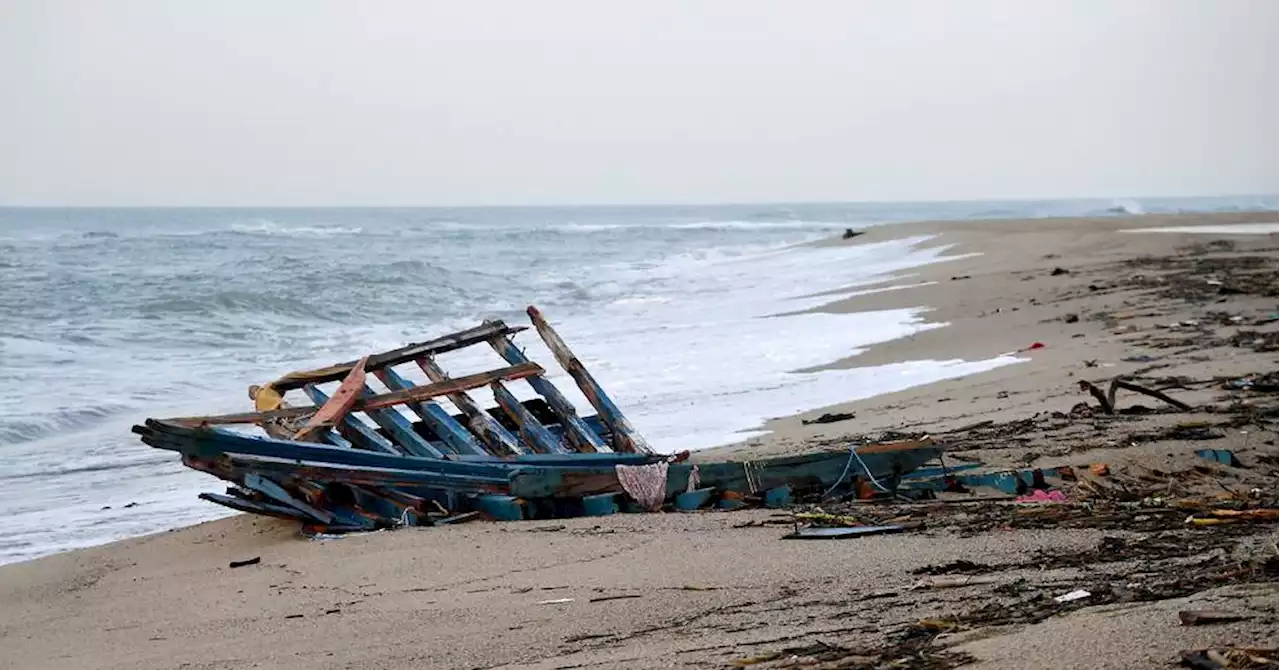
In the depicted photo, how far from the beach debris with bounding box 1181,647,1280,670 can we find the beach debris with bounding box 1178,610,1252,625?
243 millimetres

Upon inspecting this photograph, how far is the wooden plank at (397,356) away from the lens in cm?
723

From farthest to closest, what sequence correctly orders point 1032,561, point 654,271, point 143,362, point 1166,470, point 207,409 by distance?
point 654,271 < point 143,362 < point 207,409 < point 1166,470 < point 1032,561

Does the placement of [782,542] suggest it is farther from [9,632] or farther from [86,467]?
[86,467]

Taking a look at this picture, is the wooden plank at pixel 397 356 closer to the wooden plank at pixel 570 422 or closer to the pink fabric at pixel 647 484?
the wooden plank at pixel 570 422

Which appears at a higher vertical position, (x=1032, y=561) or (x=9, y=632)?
(x=1032, y=561)

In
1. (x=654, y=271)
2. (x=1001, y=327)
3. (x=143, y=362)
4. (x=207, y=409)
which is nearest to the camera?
(x=207, y=409)

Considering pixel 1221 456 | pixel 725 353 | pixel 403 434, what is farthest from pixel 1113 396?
pixel 725 353

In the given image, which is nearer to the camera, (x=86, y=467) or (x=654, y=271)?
(x=86, y=467)

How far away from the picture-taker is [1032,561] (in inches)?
169

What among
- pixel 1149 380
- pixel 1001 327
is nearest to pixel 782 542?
pixel 1149 380

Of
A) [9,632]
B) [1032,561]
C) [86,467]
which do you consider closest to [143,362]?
[86,467]

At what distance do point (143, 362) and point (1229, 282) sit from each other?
11678 mm

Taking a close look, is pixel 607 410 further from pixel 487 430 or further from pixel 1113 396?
pixel 1113 396

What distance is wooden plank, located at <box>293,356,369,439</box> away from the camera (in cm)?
641
